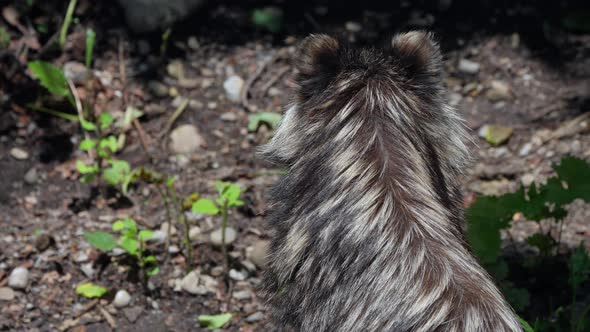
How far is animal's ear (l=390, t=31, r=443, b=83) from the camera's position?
127 inches

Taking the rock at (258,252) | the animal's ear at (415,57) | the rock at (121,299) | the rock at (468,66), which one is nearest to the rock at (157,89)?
the rock at (258,252)

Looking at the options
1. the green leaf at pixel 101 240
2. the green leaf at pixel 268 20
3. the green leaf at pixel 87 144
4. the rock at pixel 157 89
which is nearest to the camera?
the green leaf at pixel 101 240

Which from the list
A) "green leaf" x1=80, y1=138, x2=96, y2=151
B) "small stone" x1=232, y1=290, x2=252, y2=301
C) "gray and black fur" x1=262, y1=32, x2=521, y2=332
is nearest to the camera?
"gray and black fur" x1=262, y1=32, x2=521, y2=332

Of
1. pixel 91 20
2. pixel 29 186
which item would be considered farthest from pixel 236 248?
pixel 91 20

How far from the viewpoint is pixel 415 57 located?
3227 millimetres

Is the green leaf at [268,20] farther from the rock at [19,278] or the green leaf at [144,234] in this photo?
the rock at [19,278]

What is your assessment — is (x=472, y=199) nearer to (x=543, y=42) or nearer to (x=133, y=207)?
(x=543, y=42)

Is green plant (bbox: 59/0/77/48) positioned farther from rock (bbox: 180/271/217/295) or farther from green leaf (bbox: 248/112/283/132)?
rock (bbox: 180/271/217/295)

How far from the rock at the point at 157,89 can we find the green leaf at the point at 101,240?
1.36m

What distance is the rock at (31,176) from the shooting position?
4438 millimetres

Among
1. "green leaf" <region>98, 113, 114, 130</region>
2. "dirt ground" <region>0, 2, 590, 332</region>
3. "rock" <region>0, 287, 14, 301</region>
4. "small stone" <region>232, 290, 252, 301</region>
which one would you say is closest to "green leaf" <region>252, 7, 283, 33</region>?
"dirt ground" <region>0, 2, 590, 332</region>

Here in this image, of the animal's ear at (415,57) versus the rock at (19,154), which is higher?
the animal's ear at (415,57)

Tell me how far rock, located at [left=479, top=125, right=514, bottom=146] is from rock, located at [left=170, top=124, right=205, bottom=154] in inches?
65.8

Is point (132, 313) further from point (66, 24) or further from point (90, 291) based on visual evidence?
point (66, 24)
